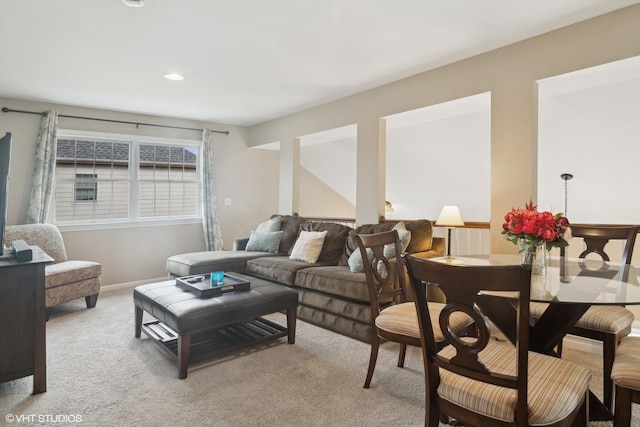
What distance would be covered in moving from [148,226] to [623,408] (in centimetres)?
566

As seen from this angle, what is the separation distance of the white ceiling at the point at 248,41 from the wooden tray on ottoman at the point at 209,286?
6.52ft

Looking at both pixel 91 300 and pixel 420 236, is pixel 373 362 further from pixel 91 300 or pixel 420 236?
pixel 91 300

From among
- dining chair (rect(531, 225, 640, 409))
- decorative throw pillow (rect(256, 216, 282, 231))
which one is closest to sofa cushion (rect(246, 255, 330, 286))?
decorative throw pillow (rect(256, 216, 282, 231))

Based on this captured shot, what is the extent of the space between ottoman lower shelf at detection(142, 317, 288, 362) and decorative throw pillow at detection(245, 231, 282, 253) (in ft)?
5.06

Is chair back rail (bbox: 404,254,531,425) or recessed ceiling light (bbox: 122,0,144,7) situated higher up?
recessed ceiling light (bbox: 122,0,144,7)

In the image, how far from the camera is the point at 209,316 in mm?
2625

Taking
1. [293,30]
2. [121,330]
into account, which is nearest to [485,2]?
[293,30]

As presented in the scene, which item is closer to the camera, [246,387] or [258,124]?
[246,387]

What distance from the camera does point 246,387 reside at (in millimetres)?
2393

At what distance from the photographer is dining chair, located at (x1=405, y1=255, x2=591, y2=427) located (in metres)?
1.25

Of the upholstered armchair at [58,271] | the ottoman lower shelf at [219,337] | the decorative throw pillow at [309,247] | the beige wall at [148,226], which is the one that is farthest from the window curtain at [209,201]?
the ottoman lower shelf at [219,337]

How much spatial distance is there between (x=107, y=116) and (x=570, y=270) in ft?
18.7

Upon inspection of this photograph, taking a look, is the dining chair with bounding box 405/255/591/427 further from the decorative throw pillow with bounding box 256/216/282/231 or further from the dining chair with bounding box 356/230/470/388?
the decorative throw pillow with bounding box 256/216/282/231

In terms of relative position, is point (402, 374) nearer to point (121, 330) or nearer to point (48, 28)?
point (121, 330)
